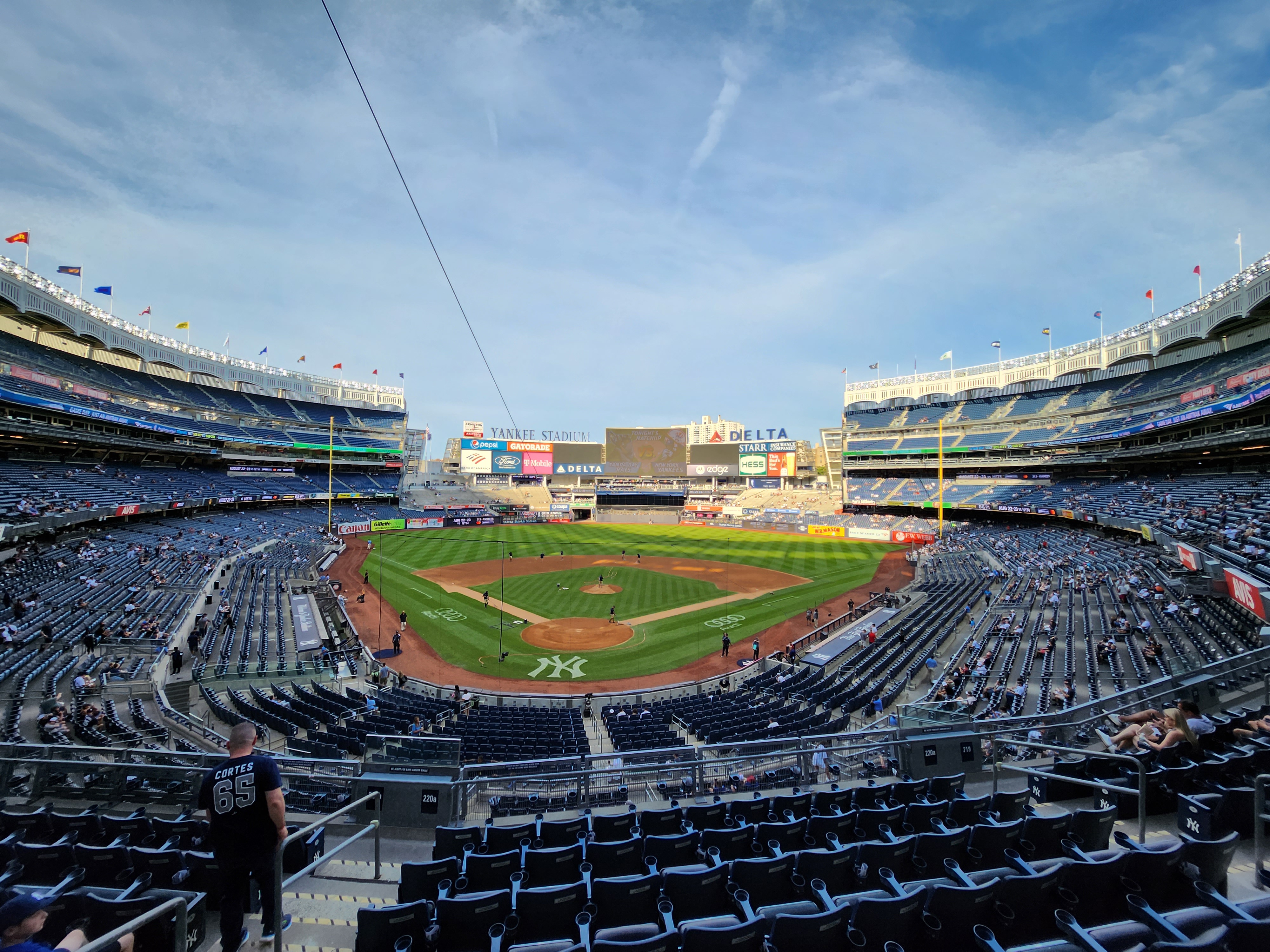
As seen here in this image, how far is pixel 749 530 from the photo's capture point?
235 ft

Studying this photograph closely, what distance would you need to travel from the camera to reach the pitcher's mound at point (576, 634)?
2528 centimetres

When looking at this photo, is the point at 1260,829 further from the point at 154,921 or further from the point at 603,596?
the point at 603,596

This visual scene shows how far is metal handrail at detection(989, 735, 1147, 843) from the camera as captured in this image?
500 cm

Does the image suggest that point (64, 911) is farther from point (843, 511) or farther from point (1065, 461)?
point (843, 511)

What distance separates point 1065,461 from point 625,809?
62087mm

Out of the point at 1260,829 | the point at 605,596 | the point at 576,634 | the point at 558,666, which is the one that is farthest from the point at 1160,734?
the point at 605,596

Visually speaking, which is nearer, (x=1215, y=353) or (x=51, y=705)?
(x=51, y=705)

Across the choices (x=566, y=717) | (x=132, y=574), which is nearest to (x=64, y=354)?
(x=132, y=574)

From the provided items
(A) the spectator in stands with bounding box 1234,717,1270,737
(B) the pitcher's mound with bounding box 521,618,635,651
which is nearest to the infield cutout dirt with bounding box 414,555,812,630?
(B) the pitcher's mound with bounding box 521,618,635,651

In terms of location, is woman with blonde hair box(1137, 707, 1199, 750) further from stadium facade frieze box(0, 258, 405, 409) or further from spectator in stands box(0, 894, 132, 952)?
stadium facade frieze box(0, 258, 405, 409)

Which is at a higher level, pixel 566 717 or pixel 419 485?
pixel 419 485

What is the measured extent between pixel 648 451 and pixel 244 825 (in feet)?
265

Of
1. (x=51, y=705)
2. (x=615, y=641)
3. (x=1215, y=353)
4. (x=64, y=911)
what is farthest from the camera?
(x=1215, y=353)

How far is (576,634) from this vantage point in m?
26.9
